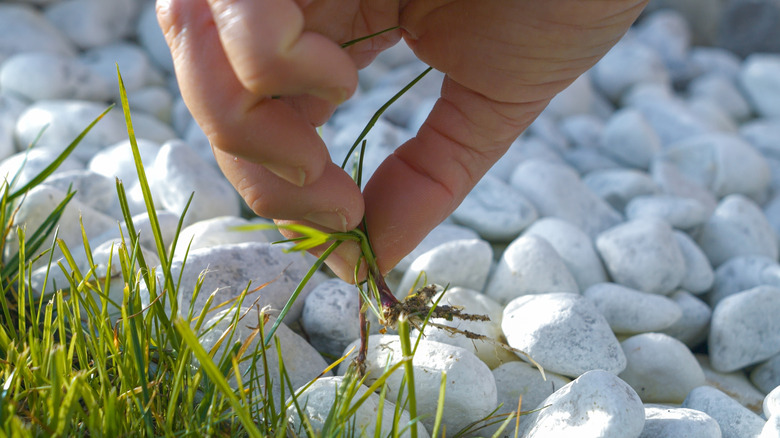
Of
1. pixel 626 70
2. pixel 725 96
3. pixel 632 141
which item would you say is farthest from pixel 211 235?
pixel 725 96

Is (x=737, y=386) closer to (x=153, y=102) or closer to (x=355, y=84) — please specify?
(x=355, y=84)

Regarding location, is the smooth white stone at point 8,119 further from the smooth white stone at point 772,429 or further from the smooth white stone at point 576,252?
the smooth white stone at point 772,429

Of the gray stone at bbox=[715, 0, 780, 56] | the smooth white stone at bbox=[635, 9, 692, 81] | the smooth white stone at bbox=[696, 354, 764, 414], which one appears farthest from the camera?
the gray stone at bbox=[715, 0, 780, 56]

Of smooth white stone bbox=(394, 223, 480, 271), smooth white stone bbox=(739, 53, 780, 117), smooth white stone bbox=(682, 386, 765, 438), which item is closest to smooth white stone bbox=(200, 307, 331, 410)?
smooth white stone bbox=(394, 223, 480, 271)

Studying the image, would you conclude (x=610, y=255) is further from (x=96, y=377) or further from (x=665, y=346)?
(x=96, y=377)

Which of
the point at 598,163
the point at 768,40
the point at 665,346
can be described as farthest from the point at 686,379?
the point at 768,40

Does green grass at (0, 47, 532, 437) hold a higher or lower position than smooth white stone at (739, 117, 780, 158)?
higher

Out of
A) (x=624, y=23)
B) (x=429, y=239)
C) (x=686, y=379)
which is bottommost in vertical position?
(x=686, y=379)

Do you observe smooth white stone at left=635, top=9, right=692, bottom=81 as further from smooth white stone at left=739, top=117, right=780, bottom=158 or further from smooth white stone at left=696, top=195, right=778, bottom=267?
smooth white stone at left=696, top=195, right=778, bottom=267
